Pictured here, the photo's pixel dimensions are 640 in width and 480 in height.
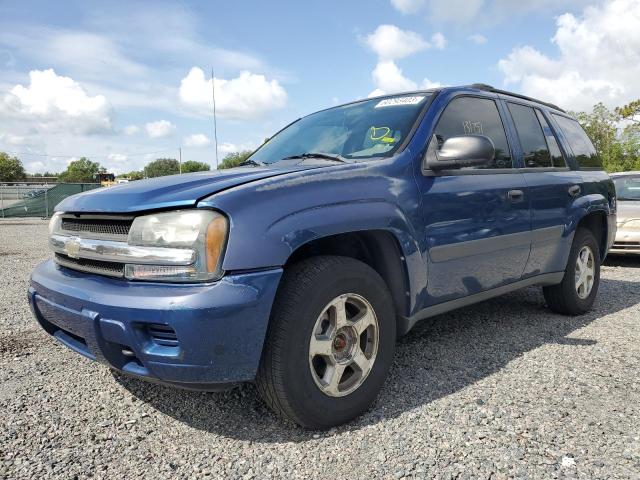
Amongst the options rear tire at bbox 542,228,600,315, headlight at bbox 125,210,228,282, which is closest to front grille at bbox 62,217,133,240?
headlight at bbox 125,210,228,282

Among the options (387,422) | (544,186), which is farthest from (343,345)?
(544,186)

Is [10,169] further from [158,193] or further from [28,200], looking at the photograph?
[158,193]

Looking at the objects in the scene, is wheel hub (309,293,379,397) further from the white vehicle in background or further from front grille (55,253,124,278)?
the white vehicle in background

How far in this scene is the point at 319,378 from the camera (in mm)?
2314

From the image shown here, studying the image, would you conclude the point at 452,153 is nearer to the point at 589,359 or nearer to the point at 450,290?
the point at 450,290

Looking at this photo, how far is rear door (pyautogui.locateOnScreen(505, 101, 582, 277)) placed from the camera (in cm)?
366

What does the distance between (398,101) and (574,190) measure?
1841mm

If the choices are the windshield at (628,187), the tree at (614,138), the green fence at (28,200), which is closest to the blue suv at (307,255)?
the windshield at (628,187)

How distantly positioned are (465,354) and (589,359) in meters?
0.79

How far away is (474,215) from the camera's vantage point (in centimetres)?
306

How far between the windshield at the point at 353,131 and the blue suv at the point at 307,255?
0.05ft

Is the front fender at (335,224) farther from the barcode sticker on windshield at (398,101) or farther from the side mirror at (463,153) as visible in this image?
the barcode sticker on windshield at (398,101)

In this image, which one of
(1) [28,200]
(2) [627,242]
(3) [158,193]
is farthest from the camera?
(1) [28,200]

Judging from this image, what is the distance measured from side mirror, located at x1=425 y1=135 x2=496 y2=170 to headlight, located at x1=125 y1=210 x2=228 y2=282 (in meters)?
1.39
